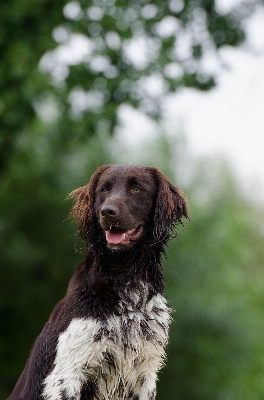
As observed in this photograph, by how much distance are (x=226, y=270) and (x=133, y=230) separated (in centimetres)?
1888

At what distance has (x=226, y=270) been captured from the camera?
24469mm

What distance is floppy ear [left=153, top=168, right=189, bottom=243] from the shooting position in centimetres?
608

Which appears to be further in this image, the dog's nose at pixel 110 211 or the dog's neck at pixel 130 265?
the dog's neck at pixel 130 265

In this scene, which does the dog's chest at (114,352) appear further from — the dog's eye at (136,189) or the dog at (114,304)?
the dog's eye at (136,189)

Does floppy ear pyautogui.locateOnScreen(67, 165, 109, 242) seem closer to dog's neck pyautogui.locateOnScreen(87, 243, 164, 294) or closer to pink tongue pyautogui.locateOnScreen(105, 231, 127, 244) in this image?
dog's neck pyautogui.locateOnScreen(87, 243, 164, 294)

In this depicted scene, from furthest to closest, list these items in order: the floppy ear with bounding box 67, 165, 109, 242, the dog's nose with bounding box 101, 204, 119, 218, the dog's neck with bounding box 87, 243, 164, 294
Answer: the floppy ear with bounding box 67, 165, 109, 242, the dog's neck with bounding box 87, 243, 164, 294, the dog's nose with bounding box 101, 204, 119, 218

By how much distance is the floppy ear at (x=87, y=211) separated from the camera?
6.16 meters

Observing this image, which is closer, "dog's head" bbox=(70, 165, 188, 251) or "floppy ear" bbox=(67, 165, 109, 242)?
"dog's head" bbox=(70, 165, 188, 251)

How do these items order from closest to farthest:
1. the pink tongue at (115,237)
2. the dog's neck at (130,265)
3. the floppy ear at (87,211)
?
the pink tongue at (115,237) < the dog's neck at (130,265) < the floppy ear at (87,211)

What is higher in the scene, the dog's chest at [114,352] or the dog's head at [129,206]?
the dog's head at [129,206]

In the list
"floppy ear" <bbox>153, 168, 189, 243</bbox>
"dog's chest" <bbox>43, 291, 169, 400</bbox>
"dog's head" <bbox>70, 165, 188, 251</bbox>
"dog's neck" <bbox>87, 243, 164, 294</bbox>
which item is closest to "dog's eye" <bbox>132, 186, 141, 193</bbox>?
"dog's head" <bbox>70, 165, 188, 251</bbox>

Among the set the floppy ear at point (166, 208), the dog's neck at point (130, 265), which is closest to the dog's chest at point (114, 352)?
the dog's neck at point (130, 265)

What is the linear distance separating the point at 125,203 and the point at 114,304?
2.76 ft

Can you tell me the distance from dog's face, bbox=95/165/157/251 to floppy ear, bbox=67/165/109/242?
0.07 meters
